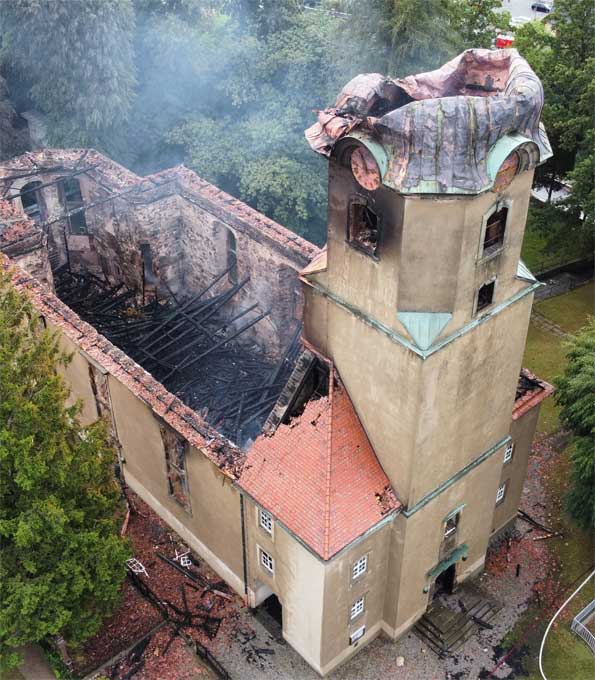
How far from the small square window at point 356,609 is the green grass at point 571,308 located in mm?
24219

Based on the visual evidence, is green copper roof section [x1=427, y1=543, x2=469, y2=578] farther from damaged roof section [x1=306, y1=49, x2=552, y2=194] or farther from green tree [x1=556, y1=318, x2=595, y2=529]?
damaged roof section [x1=306, y1=49, x2=552, y2=194]

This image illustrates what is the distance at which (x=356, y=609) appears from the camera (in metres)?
28.8

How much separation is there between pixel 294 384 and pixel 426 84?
32.9 feet

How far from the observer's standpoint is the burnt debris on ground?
3488 cm

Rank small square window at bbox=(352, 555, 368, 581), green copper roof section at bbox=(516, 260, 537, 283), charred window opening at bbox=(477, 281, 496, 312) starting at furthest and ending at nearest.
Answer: small square window at bbox=(352, 555, 368, 581) < green copper roof section at bbox=(516, 260, 537, 283) < charred window opening at bbox=(477, 281, 496, 312)

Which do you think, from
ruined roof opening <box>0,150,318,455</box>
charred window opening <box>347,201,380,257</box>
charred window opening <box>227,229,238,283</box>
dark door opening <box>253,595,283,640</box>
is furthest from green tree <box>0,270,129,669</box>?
charred window opening <box>227,229,238,283</box>

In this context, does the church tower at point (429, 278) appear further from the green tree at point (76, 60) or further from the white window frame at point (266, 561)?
the green tree at point (76, 60)

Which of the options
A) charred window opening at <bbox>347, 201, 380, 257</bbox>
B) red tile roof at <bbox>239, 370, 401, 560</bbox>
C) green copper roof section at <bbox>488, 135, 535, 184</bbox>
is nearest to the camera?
green copper roof section at <bbox>488, 135, 535, 184</bbox>

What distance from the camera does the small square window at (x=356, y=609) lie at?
28.5m

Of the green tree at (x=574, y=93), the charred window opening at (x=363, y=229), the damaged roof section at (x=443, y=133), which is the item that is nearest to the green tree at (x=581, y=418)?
the damaged roof section at (x=443, y=133)

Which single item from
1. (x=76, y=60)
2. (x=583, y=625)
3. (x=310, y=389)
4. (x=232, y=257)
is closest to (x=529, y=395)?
(x=583, y=625)

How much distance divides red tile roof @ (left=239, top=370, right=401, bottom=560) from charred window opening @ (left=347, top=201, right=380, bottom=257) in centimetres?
491

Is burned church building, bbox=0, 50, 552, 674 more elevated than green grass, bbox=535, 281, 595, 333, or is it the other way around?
burned church building, bbox=0, 50, 552, 674

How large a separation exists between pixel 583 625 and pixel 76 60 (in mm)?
40067
